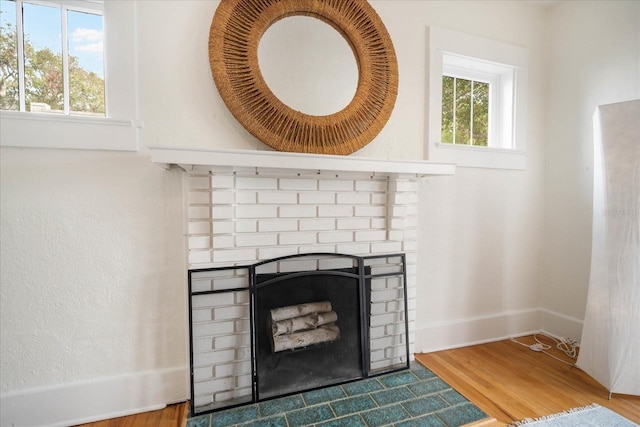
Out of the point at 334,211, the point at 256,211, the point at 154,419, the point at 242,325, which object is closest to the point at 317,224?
the point at 334,211

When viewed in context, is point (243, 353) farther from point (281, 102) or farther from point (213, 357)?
point (281, 102)

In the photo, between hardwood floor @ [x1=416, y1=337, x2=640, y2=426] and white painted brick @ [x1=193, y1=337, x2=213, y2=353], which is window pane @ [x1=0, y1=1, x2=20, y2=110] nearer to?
white painted brick @ [x1=193, y1=337, x2=213, y2=353]

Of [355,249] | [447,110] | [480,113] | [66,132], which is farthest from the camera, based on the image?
[480,113]

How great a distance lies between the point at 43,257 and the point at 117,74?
37.5 inches

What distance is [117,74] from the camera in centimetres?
150

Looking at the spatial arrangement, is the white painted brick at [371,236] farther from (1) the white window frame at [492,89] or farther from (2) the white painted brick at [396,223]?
(1) the white window frame at [492,89]

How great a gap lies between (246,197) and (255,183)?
91 millimetres

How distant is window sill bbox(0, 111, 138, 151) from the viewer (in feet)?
4.51

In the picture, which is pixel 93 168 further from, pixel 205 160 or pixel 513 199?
pixel 513 199

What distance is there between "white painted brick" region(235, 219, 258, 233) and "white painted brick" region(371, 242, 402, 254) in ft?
2.39

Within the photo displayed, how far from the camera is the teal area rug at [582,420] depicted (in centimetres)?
148

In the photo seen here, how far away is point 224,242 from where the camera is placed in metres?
1.57

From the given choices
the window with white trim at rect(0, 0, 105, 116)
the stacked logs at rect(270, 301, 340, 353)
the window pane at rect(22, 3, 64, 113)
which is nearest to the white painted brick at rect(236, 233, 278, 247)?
the stacked logs at rect(270, 301, 340, 353)

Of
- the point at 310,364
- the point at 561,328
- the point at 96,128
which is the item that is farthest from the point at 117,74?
the point at 561,328
